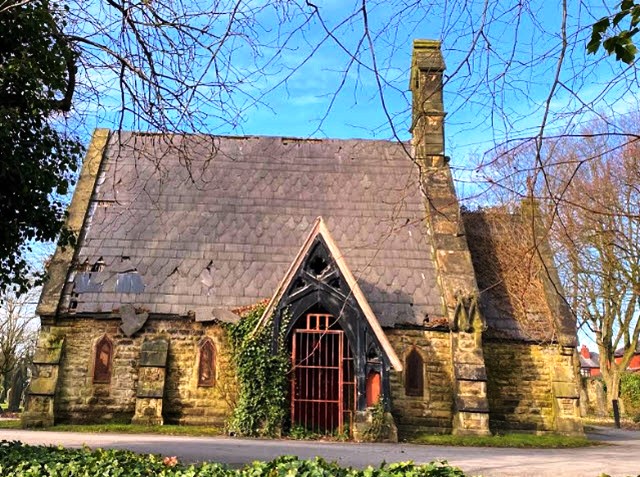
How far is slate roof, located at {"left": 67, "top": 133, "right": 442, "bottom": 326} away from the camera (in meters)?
17.4

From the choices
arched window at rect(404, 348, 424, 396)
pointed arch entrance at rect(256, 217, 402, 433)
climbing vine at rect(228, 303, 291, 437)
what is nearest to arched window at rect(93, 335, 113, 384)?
climbing vine at rect(228, 303, 291, 437)

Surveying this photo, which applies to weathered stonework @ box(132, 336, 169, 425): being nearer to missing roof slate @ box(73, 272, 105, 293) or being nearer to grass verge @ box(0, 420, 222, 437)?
grass verge @ box(0, 420, 222, 437)

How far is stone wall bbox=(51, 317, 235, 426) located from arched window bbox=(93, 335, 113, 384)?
0.11m

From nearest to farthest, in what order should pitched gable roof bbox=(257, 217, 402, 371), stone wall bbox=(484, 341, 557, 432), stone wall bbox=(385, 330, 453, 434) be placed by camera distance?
1. pitched gable roof bbox=(257, 217, 402, 371)
2. stone wall bbox=(385, 330, 453, 434)
3. stone wall bbox=(484, 341, 557, 432)

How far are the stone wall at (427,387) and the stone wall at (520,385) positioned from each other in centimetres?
140

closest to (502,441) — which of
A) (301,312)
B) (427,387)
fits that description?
(427,387)

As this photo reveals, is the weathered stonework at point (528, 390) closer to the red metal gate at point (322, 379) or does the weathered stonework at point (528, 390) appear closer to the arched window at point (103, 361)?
the red metal gate at point (322, 379)

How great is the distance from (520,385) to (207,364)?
888 centimetres

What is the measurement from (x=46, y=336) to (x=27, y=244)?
22.7 feet

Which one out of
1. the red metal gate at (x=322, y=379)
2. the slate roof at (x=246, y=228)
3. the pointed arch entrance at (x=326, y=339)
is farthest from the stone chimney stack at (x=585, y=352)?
the pointed arch entrance at (x=326, y=339)

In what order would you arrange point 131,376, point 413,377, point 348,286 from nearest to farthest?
point 348,286, point 131,376, point 413,377

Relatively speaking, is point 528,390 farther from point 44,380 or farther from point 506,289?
point 44,380

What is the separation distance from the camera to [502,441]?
15102 millimetres

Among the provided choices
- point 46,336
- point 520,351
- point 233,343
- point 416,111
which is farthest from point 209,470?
point 520,351
